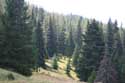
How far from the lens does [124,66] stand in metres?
63.5

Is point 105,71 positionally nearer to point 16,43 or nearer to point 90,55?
point 90,55

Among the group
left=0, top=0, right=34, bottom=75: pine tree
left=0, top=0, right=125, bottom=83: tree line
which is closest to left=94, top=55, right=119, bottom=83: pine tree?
left=0, top=0, right=125, bottom=83: tree line

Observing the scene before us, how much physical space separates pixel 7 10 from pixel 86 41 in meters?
24.7

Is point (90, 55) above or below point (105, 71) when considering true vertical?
above

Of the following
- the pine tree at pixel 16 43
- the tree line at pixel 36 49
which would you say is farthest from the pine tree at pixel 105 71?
the pine tree at pixel 16 43

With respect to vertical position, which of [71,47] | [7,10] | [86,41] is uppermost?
[7,10]

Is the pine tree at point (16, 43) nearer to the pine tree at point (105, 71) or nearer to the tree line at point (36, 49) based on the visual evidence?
the tree line at point (36, 49)

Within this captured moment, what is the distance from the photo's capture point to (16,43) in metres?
35.2

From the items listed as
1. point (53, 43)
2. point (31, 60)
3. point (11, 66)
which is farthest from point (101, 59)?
point (53, 43)

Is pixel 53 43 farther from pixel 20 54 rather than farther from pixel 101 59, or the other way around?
pixel 20 54

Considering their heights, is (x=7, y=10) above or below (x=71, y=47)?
above

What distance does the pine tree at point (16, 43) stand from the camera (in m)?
33.7

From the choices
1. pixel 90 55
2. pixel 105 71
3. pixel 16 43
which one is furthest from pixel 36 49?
pixel 16 43

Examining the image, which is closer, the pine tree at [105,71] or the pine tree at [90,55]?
the pine tree at [105,71]
